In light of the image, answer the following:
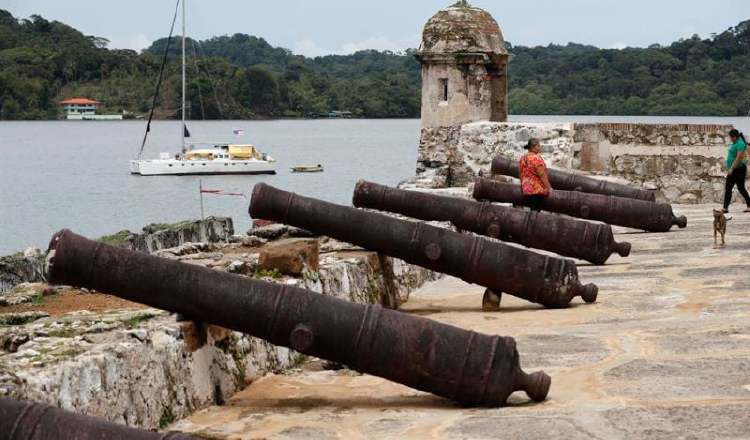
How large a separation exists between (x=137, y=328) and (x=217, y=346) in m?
0.54

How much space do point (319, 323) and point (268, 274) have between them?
1469 millimetres

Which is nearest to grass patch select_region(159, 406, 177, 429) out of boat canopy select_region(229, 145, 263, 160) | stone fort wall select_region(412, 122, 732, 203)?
stone fort wall select_region(412, 122, 732, 203)

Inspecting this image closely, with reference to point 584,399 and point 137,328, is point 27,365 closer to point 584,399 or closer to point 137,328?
point 137,328

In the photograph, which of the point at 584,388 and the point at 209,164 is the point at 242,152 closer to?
the point at 209,164

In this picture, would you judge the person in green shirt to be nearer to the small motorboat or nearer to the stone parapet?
the stone parapet

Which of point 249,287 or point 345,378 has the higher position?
point 249,287

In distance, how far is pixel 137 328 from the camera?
5180 mm

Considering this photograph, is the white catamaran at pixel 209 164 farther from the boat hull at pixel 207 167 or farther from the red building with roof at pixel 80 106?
the red building with roof at pixel 80 106

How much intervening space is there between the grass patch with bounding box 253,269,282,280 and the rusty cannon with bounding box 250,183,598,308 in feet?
2.67

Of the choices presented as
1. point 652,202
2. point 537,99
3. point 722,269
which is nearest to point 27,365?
point 722,269

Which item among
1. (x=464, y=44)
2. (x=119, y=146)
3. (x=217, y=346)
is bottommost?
(x=119, y=146)

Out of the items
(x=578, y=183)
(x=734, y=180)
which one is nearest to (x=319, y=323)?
(x=578, y=183)

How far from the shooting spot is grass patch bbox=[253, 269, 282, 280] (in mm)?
6688

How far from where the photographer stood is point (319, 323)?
17.4 feet
